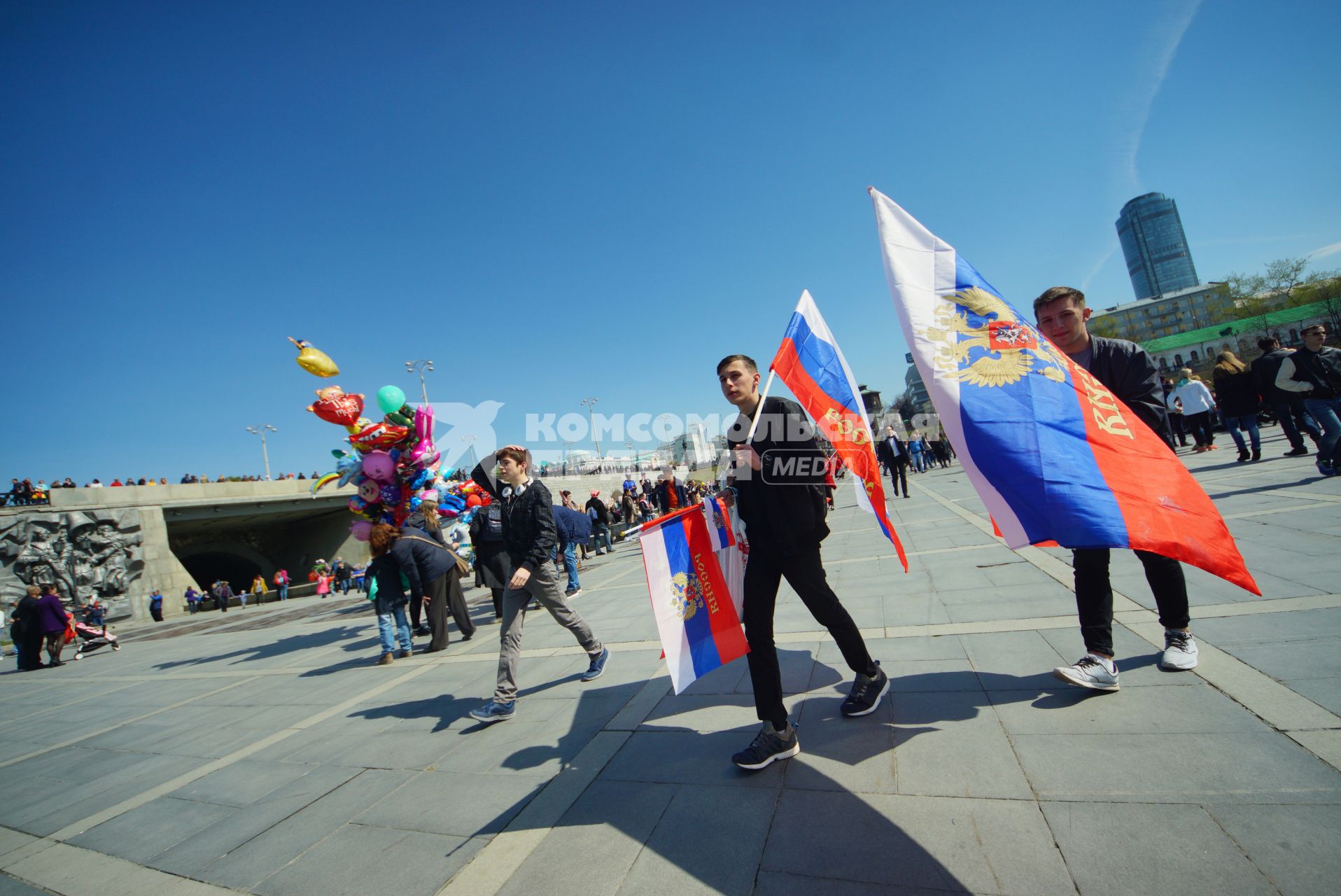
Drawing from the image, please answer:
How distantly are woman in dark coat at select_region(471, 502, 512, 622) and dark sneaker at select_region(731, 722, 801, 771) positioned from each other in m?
3.92

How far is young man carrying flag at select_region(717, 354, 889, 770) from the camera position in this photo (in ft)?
8.60

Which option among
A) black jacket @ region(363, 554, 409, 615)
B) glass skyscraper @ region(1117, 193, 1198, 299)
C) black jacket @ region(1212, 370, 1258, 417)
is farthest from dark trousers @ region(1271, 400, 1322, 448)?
glass skyscraper @ region(1117, 193, 1198, 299)

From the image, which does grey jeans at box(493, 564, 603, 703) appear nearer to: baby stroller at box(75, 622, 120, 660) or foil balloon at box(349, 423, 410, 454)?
foil balloon at box(349, 423, 410, 454)

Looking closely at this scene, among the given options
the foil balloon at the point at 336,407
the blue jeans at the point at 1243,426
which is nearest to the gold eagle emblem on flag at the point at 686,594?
the foil balloon at the point at 336,407

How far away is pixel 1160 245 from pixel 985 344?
234923 millimetres

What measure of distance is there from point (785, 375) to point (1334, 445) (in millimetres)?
8085

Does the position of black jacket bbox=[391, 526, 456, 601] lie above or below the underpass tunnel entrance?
below

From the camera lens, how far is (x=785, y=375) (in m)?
3.27

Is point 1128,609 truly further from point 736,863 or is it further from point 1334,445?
point 1334,445

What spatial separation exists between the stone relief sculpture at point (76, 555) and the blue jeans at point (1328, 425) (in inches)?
1406

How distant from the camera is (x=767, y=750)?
8.43ft

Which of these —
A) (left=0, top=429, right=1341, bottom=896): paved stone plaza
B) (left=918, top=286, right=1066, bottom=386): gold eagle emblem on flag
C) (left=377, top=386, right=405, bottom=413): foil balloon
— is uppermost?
(left=377, top=386, right=405, bottom=413): foil balloon

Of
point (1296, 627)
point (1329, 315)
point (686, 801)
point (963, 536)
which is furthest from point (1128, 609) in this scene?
point (1329, 315)

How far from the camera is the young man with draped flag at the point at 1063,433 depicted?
2262 millimetres
